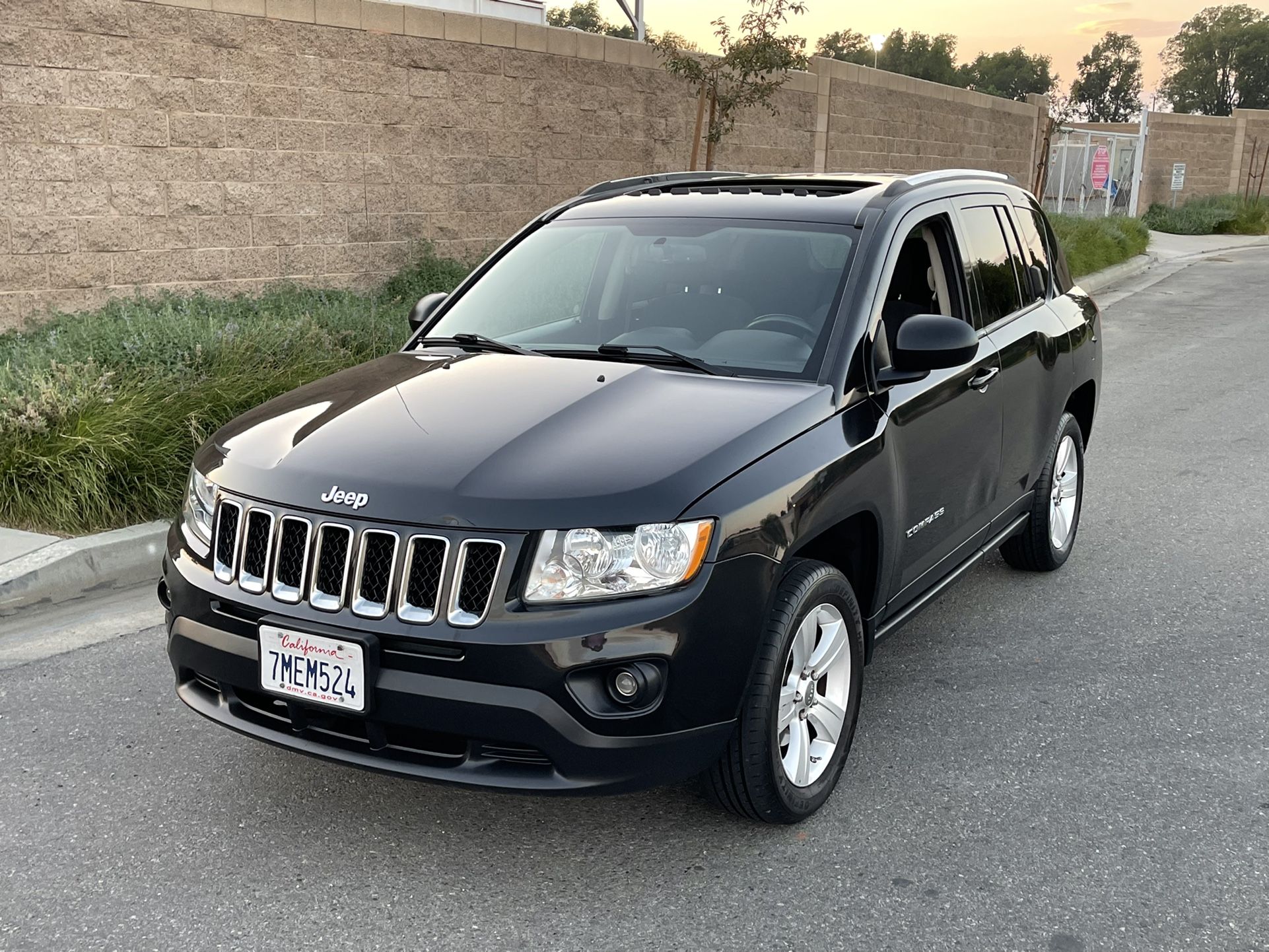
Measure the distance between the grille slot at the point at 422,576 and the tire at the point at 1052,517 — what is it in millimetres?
3178

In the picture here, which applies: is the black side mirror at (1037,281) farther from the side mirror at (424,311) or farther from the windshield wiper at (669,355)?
the side mirror at (424,311)

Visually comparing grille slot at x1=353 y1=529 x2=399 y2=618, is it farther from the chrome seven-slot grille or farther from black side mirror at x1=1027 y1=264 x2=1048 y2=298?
black side mirror at x1=1027 y1=264 x2=1048 y2=298

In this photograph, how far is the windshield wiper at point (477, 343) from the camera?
4.42 metres

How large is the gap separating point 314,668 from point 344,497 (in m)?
0.45

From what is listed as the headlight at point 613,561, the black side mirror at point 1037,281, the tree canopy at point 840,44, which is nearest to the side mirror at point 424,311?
the headlight at point 613,561

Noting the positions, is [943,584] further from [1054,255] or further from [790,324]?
[1054,255]

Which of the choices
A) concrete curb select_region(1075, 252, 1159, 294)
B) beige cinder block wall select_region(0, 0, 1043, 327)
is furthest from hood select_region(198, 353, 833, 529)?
concrete curb select_region(1075, 252, 1159, 294)

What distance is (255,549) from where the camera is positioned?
342 centimetres

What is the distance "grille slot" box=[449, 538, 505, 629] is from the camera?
123 inches

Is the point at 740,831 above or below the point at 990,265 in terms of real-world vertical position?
below

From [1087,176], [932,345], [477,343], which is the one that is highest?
[1087,176]

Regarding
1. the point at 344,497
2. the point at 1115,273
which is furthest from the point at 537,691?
the point at 1115,273

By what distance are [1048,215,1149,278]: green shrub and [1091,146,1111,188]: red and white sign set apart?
581cm

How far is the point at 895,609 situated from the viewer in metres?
4.33
